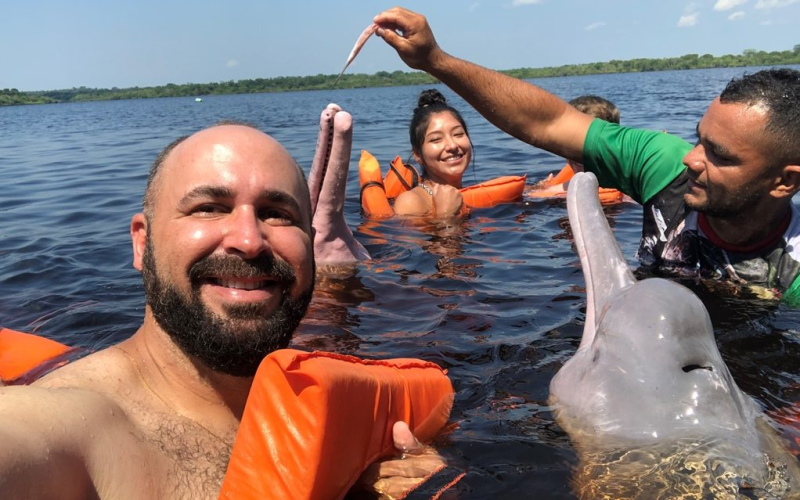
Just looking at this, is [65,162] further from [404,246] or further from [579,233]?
[579,233]

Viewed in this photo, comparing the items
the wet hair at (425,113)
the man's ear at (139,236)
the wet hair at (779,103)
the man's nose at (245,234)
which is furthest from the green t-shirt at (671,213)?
the wet hair at (425,113)

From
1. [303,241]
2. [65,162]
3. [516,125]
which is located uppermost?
[516,125]

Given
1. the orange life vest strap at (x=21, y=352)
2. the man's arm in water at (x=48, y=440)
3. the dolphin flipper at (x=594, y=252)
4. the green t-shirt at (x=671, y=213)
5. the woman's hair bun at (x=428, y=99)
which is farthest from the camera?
the woman's hair bun at (x=428, y=99)

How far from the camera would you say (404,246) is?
7.67m

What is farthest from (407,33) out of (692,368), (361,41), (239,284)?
(692,368)

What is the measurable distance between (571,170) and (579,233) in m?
7.04

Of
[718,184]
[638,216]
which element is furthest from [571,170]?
[718,184]

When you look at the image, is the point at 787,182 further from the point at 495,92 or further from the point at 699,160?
the point at 495,92

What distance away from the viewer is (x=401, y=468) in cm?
288

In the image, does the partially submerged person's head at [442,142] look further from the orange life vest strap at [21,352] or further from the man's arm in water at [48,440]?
the man's arm in water at [48,440]

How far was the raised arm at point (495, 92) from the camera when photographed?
4645 mm

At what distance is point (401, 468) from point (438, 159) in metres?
6.33

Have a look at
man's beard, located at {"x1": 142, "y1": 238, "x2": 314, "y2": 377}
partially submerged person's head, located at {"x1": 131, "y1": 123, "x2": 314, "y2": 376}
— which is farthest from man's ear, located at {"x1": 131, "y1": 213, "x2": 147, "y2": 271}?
man's beard, located at {"x1": 142, "y1": 238, "x2": 314, "y2": 377}

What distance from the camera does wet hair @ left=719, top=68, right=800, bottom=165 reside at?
4.47 metres
